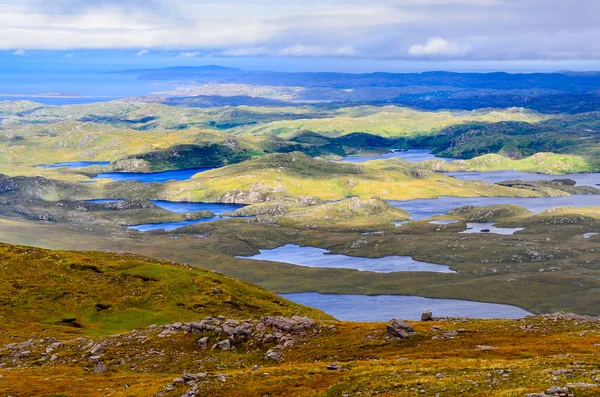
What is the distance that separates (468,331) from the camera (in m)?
86.6

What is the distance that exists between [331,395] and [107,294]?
3376 inches

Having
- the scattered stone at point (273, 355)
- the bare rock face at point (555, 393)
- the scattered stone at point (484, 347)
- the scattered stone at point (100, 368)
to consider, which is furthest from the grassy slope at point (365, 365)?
the scattered stone at point (273, 355)

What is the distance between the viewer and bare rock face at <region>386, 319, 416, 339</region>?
8406cm

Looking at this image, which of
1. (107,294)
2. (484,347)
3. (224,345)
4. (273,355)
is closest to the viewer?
(484,347)

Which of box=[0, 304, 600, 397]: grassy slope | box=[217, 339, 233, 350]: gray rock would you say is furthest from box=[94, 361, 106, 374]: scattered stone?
box=[217, 339, 233, 350]: gray rock

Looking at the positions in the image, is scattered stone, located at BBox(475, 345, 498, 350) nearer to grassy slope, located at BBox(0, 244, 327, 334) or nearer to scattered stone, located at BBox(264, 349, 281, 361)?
scattered stone, located at BBox(264, 349, 281, 361)

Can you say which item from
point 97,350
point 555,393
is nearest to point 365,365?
point 555,393

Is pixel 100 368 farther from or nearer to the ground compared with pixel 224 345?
farther from the ground

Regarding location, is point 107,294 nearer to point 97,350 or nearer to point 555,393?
point 97,350

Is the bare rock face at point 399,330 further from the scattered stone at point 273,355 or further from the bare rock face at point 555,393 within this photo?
the bare rock face at point 555,393

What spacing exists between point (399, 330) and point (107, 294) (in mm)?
72131

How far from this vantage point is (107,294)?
Answer: 13212 centimetres

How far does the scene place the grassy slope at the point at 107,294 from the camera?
119 metres

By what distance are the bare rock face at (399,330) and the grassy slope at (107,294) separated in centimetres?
4742
